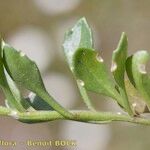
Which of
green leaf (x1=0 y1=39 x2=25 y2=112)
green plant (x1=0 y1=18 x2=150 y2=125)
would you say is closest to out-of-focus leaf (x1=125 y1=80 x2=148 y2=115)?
green plant (x1=0 y1=18 x2=150 y2=125)

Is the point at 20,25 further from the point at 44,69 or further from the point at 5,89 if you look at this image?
the point at 5,89

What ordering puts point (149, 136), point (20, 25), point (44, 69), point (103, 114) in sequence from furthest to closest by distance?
point (20, 25) < point (44, 69) < point (149, 136) < point (103, 114)

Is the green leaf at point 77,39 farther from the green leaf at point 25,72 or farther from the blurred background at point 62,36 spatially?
the blurred background at point 62,36

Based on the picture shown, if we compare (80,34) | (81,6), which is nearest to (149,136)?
(81,6)

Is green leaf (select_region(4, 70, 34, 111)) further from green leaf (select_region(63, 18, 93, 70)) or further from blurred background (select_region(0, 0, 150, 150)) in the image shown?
blurred background (select_region(0, 0, 150, 150))

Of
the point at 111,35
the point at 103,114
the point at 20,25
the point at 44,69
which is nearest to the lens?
the point at 103,114
